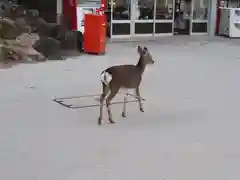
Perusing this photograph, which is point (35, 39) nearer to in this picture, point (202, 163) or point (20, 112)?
point (20, 112)

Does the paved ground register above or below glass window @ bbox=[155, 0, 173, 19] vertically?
below

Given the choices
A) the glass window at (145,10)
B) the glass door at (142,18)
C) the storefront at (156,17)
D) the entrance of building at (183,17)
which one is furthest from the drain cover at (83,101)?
the entrance of building at (183,17)

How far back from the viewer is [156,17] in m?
18.8

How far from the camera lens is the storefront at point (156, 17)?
706 inches

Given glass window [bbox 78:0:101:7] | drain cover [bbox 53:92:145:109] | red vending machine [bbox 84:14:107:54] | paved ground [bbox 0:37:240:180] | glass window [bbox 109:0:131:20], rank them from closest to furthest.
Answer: paved ground [bbox 0:37:240:180]
drain cover [bbox 53:92:145:109]
red vending machine [bbox 84:14:107:54]
glass window [bbox 78:0:101:7]
glass window [bbox 109:0:131:20]

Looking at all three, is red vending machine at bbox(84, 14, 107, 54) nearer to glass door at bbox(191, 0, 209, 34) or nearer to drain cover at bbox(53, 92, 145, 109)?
drain cover at bbox(53, 92, 145, 109)

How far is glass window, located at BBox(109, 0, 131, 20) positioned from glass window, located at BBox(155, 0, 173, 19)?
1283 mm

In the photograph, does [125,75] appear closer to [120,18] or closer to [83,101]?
[83,101]

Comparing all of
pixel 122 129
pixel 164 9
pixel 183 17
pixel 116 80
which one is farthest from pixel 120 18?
pixel 122 129

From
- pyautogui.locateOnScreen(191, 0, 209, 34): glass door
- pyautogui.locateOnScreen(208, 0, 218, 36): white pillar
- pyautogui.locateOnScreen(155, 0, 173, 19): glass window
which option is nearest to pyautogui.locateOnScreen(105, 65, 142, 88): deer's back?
pyautogui.locateOnScreen(155, 0, 173, 19): glass window

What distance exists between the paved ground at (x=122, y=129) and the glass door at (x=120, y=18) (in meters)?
6.42

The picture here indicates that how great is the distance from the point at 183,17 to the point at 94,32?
758cm

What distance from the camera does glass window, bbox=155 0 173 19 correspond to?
18.7m

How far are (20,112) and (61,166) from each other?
7.68 feet
